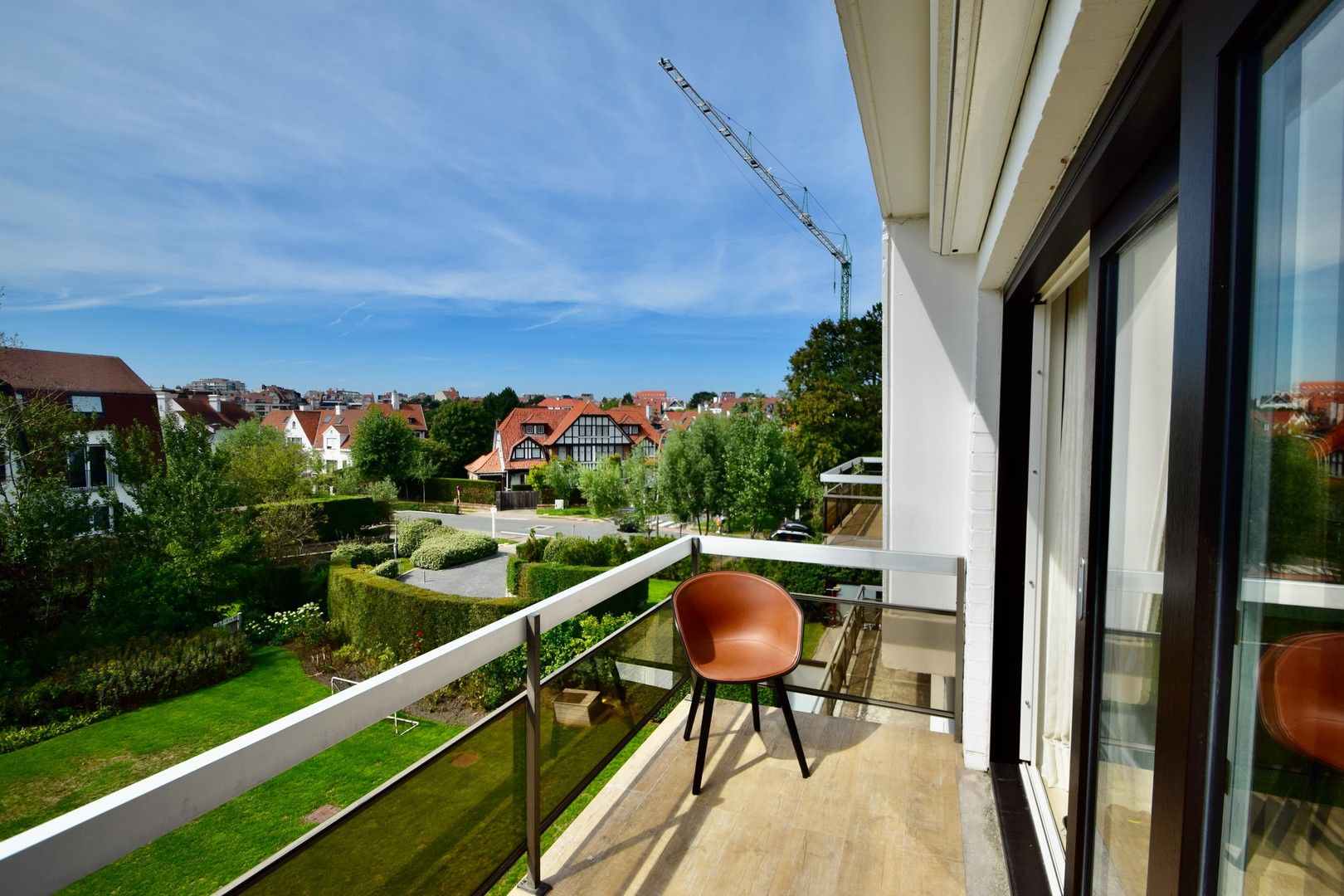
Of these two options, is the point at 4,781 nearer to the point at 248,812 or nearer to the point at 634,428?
the point at 248,812

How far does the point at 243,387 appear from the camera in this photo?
84250 millimetres

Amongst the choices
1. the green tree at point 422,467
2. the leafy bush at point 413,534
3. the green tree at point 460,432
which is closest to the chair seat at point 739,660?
the leafy bush at point 413,534

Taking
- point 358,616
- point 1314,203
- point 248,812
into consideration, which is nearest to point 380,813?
point 1314,203

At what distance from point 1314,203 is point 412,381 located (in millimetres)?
93555

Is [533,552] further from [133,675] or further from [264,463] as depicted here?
[264,463]

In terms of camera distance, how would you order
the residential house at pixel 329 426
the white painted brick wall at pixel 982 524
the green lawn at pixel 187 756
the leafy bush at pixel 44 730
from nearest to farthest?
the white painted brick wall at pixel 982 524, the green lawn at pixel 187 756, the leafy bush at pixel 44 730, the residential house at pixel 329 426

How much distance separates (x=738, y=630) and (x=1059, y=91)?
7.58 ft

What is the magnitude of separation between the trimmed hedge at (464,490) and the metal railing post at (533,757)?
3210 cm

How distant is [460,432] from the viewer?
141 feet

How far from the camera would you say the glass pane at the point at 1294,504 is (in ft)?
1.59

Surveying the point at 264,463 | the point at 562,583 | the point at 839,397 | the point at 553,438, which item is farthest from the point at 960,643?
the point at 553,438

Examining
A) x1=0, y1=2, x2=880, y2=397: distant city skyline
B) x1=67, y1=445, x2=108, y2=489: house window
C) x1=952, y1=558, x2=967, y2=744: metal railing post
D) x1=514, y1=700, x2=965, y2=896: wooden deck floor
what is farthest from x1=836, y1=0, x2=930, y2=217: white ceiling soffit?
x1=67, y1=445, x2=108, y2=489: house window

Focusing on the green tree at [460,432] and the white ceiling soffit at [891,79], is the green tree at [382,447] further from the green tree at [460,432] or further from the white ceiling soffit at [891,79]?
the white ceiling soffit at [891,79]

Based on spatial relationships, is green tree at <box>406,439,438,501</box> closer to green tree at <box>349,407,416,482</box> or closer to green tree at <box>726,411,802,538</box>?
green tree at <box>349,407,416,482</box>
